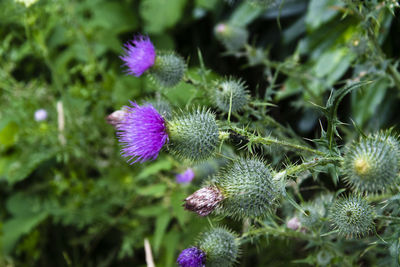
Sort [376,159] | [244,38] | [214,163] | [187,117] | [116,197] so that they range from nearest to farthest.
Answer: [376,159], [187,117], [214,163], [244,38], [116,197]

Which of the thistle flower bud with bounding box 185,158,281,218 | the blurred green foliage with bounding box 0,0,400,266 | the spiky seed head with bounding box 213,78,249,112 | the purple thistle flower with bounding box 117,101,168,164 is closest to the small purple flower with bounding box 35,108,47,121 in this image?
the blurred green foliage with bounding box 0,0,400,266

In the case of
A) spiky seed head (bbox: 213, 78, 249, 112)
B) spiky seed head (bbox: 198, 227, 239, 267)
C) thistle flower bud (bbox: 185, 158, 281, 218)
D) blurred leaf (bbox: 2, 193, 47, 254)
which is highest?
spiky seed head (bbox: 213, 78, 249, 112)

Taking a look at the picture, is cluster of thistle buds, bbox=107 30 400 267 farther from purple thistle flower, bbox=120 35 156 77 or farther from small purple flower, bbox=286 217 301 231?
purple thistle flower, bbox=120 35 156 77

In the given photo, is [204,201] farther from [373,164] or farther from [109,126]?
[109,126]

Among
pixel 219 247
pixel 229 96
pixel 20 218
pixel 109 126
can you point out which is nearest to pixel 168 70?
pixel 229 96

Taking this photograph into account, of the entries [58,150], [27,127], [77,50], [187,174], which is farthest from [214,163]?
[77,50]

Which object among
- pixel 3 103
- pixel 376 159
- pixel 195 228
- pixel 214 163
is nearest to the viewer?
pixel 376 159

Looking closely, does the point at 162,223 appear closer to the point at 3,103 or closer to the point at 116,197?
the point at 116,197
